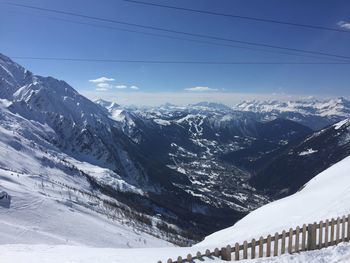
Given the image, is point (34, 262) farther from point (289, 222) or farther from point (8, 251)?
point (289, 222)

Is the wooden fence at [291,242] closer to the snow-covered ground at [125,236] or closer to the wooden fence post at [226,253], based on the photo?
the wooden fence post at [226,253]

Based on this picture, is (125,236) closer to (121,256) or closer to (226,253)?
(121,256)

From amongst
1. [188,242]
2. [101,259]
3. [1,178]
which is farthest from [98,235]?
[188,242]

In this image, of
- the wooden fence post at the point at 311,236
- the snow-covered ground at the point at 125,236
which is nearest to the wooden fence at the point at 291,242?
the wooden fence post at the point at 311,236

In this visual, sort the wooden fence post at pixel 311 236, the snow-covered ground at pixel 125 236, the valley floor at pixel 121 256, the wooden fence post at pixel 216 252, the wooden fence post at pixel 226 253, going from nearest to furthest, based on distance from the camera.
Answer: the valley floor at pixel 121 256 < the wooden fence post at pixel 226 253 < the wooden fence post at pixel 216 252 < the wooden fence post at pixel 311 236 < the snow-covered ground at pixel 125 236

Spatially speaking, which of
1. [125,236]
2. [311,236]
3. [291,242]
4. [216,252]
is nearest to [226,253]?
[216,252]

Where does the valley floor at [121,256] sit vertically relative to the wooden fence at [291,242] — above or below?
below

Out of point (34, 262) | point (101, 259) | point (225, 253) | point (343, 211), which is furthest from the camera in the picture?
point (343, 211)

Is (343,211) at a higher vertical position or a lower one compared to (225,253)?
higher
